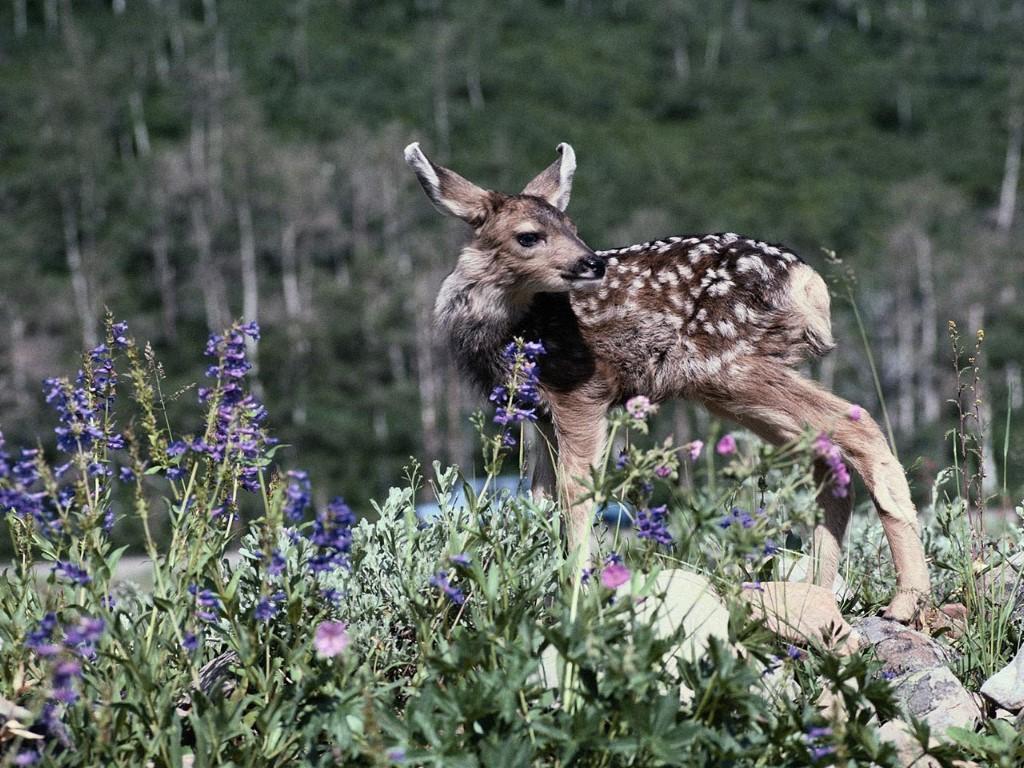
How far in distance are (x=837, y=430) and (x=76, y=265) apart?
222 feet

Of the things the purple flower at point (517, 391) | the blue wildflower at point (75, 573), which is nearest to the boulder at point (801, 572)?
the purple flower at point (517, 391)

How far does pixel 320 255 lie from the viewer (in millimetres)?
77062

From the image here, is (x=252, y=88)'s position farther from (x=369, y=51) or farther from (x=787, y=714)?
(x=787, y=714)

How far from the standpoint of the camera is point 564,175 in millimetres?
7109

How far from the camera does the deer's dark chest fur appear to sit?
20.4 ft

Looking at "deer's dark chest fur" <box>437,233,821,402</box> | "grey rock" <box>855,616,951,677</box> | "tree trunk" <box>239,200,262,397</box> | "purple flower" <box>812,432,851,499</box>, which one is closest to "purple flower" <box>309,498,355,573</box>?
"purple flower" <box>812,432,851,499</box>

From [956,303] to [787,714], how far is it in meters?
71.3

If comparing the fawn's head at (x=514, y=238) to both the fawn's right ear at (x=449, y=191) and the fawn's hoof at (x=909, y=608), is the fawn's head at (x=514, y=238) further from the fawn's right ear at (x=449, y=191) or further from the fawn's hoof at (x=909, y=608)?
the fawn's hoof at (x=909, y=608)

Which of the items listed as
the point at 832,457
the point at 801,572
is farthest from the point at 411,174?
the point at 832,457

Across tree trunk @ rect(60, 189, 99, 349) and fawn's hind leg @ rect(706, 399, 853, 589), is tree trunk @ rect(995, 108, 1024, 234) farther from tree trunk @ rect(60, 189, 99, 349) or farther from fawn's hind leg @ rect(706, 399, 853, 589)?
fawn's hind leg @ rect(706, 399, 853, 589)

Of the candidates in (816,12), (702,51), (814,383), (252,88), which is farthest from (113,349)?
(816,12)

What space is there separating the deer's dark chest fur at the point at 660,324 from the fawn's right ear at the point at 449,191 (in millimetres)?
508

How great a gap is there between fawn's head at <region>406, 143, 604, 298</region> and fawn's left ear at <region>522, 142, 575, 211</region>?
15cm

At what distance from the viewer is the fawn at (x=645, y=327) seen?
6.05 meters
